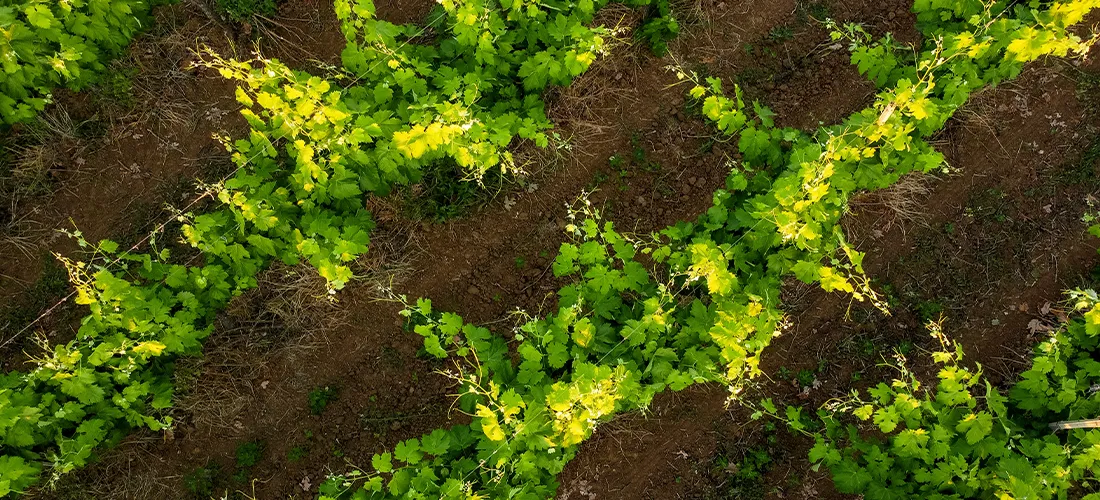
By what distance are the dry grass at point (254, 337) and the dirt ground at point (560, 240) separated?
0.02 m

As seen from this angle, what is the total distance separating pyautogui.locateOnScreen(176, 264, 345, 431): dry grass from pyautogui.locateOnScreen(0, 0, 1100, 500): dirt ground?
17 mm

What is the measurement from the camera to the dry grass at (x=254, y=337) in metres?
5.38

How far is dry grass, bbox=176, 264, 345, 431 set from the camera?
5375mm

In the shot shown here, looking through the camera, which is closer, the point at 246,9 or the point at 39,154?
the point at 39,154

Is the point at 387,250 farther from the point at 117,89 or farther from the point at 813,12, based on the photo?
the point at 813,12

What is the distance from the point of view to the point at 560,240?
5484 millimetres

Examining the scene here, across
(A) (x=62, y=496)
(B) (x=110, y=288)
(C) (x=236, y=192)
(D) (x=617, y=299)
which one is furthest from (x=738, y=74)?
(A) (x=62, y=496)

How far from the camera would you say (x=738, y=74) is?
5590 mm

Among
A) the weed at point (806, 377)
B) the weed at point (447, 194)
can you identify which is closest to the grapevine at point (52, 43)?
the weed at point (447, 194)

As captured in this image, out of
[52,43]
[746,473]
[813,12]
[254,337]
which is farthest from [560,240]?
[52,43]

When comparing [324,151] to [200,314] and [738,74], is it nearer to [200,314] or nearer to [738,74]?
[200,314]

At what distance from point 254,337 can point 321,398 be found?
74 centimetres

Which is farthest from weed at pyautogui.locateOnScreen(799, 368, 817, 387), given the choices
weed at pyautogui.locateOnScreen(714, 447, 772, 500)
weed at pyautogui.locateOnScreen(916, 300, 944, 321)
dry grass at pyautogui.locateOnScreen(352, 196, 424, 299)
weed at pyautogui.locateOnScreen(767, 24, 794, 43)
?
dry grass at pyautogui.locateOnScreen(352, 196, 424, 299)

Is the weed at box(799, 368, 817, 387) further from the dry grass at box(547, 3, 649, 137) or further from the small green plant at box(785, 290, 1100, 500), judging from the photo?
the dry grass at box(547, 3, 649, 137)
